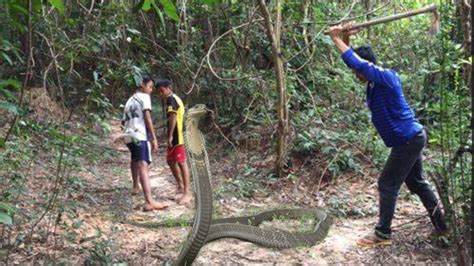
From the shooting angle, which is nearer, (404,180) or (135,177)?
(404,180)

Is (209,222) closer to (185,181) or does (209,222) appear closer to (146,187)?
(146,187)

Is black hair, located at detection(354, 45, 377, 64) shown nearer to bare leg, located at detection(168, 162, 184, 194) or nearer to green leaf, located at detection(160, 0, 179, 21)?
green leaf, located at detection(160, 0, 179, 21)

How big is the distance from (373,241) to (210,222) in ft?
5.14

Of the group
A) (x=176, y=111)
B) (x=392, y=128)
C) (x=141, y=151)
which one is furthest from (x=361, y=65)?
(x=141, y=151)

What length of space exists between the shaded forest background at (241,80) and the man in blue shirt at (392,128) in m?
1.35

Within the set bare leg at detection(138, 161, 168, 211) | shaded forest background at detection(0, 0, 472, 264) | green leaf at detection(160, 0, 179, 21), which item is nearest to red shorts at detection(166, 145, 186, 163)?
bare leg at detection(138, 161, 168, 211)

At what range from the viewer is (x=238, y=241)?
16.4 feet

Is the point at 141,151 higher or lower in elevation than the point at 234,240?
higher

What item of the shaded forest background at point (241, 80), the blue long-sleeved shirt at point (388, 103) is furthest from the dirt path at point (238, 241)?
the blue long-sleeved shirt at point (388, 103)

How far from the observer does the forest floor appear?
4.28 metres

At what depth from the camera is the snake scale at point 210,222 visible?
12.5 feet

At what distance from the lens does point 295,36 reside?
29.4 feet

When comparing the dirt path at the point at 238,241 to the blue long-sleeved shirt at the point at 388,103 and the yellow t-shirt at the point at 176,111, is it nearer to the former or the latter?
the yellow t-shirt at the point at 176,111

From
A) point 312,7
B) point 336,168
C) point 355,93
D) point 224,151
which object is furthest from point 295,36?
point 336,168
